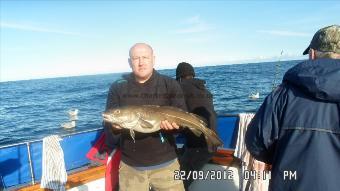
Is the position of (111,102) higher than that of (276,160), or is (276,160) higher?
(111,102)

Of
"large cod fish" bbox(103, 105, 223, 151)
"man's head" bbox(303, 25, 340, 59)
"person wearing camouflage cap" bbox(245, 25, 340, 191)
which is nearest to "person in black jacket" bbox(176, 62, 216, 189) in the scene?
"large cod fish" bbox(103, 105, 223, 151)

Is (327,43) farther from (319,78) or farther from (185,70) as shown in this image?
(185,70)

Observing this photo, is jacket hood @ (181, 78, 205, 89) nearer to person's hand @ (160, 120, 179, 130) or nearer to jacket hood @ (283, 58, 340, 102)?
person's hand @ (160, 120, 179, 130)

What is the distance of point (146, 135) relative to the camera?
4430 mm

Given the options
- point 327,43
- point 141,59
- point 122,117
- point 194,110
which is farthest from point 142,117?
point 327,43

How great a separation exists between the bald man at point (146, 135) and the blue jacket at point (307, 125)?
185 centimetres

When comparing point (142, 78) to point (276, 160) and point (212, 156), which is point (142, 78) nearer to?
point (276, 160)

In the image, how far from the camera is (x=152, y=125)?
4.27m

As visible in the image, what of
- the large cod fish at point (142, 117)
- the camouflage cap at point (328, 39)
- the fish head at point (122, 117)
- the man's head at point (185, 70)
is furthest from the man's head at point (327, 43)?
the man's head at point (185, 70)

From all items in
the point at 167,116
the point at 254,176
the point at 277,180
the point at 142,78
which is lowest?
the point at 254,176

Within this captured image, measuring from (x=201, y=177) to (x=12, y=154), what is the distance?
3313 mm

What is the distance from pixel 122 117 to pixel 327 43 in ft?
8.05

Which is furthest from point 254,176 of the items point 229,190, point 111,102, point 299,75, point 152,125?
point 299,75

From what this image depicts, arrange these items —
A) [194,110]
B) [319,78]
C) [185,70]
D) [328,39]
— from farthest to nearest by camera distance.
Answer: [185,70], [194,110], [328,39], [319,78]
